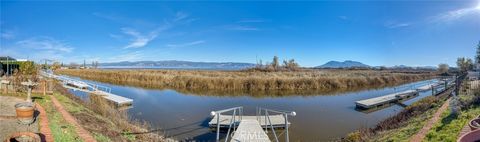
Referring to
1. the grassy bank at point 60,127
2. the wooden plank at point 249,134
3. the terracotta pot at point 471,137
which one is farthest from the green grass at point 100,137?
Answer: the terracotta pot at point 471,137

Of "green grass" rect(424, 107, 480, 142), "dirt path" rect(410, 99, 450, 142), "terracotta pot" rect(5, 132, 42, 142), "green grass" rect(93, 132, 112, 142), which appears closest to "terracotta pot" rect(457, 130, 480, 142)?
"green grass" rect(424, 107, 480, 142)

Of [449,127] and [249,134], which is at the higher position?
[449,127]

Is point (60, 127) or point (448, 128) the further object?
point (60, 127)

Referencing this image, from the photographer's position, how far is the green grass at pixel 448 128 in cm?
527

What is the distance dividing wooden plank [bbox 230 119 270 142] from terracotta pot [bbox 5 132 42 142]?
428 cm

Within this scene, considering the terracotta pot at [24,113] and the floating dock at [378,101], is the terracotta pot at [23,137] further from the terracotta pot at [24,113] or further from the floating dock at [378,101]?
the floating dock at [378,101]

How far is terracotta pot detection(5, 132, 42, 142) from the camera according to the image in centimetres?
436

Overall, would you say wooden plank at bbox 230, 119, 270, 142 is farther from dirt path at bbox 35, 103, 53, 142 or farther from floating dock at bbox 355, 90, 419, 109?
floating dock at bbox 355, 90, 419, 109

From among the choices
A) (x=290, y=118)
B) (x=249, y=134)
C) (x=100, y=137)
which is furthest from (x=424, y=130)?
(x=100, y=137)

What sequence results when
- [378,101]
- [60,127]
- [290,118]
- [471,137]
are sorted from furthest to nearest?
[378,101]
[290,118]
[60,127]
[471,137]

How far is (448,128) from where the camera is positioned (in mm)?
5883

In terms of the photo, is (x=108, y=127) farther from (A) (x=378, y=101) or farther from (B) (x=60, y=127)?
(A) (x=378, y=101)

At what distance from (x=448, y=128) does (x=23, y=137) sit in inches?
359

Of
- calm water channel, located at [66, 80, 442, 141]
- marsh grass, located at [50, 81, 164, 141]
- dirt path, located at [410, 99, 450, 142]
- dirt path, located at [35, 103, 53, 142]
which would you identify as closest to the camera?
dirt path, located at [35, 103, 53, 142]
